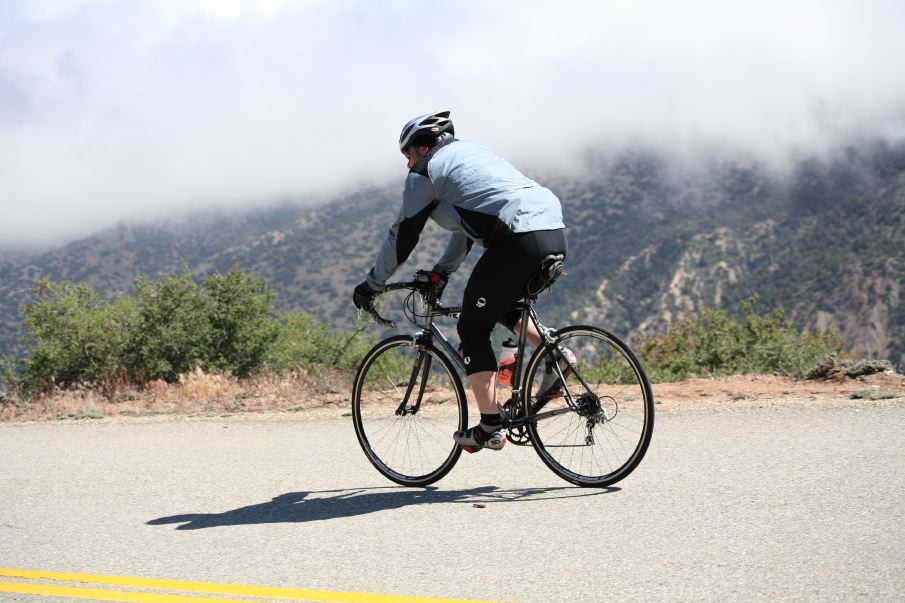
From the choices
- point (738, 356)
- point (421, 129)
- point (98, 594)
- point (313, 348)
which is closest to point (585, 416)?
point (421, 129)

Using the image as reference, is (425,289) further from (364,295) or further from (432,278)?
(364,295)

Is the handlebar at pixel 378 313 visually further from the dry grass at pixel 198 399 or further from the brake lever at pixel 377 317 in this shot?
the dry grass at pixel 198 399

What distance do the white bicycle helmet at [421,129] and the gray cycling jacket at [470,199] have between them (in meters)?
0.09

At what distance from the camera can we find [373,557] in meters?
4.54

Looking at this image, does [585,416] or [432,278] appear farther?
[432,278]

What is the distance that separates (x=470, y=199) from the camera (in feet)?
17.4

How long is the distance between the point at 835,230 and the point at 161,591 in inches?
4341

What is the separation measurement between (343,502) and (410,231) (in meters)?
1.73

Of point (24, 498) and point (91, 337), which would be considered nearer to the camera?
point (24, 498)

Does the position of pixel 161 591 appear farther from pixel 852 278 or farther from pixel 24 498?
pixel 852 278

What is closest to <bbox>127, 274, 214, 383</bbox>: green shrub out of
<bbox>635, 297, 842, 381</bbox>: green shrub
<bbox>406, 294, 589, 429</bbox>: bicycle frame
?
<bbox>635, 297, 842, 381</bbox>: green shrub

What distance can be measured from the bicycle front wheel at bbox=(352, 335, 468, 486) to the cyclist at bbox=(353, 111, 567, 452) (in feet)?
1.16

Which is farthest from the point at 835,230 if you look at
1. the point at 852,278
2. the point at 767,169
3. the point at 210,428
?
the point at 210,428

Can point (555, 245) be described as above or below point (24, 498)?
above
